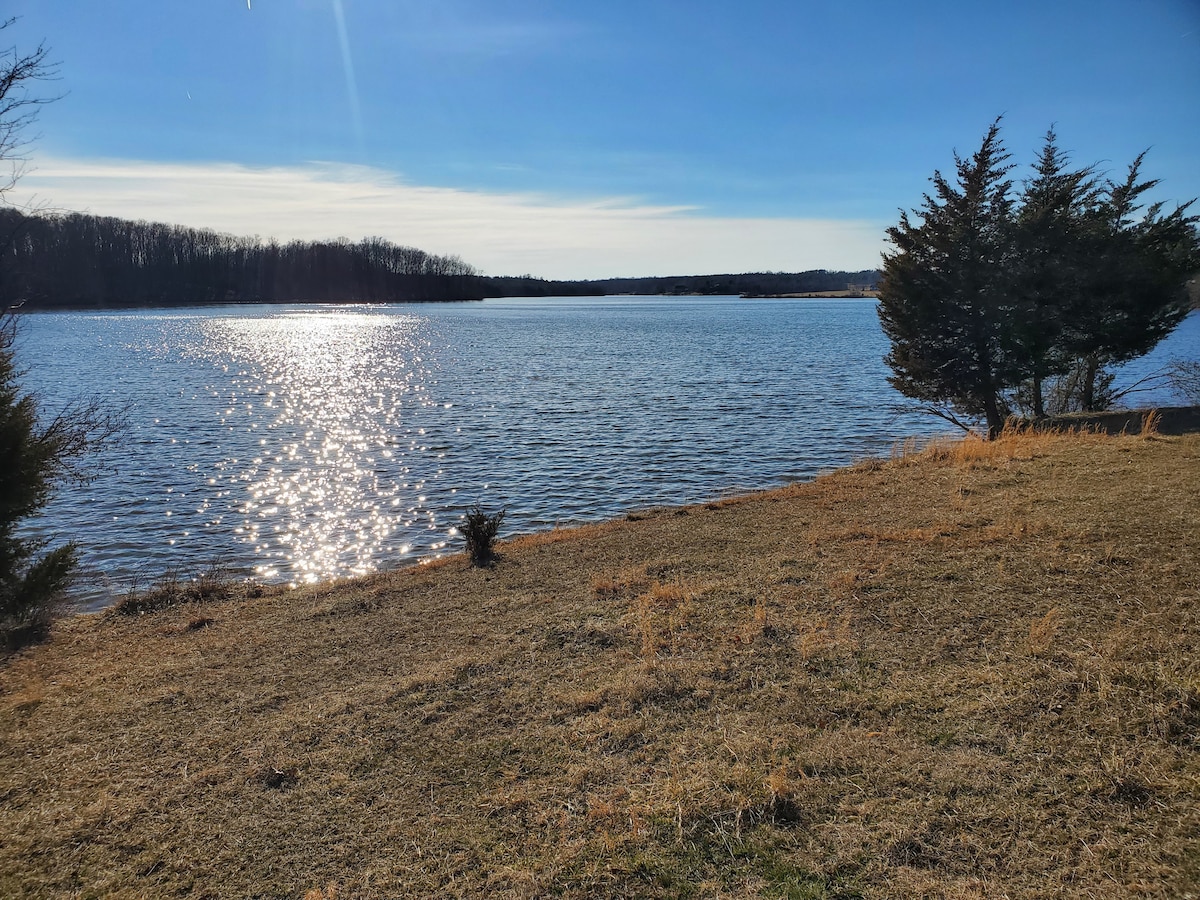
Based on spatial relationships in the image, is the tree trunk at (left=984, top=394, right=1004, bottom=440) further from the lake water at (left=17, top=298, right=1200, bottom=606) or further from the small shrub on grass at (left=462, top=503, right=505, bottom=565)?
the small shrub on grass at (left=462, top=503, right=505, bottom=565)

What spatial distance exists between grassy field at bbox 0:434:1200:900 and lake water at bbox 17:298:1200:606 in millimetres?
4233

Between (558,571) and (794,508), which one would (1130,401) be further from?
(558,571)

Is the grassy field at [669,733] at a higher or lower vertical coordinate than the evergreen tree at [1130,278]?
lower

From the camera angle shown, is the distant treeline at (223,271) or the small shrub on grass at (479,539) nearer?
the small shrub on grass at (479,539)

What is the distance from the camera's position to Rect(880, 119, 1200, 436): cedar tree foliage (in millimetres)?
17797

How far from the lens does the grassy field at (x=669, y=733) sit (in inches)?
153

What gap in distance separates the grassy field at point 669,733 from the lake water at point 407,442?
13.9 ft

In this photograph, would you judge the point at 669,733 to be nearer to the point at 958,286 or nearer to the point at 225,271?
the point at 958,286

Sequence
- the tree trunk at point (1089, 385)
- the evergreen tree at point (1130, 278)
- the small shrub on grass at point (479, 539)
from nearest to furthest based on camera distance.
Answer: the small shrub on grass at point (479, 539), the evergreen tree at point (1130, 278), the tree trunk at point (1089, 385)

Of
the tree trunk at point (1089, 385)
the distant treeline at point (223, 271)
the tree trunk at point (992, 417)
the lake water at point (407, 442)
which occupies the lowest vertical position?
the lake water at point (407, 442)

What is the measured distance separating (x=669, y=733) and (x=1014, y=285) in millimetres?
17384

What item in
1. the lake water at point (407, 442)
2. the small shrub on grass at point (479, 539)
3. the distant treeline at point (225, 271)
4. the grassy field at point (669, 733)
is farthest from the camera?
the distant treeline at point (225, 271)

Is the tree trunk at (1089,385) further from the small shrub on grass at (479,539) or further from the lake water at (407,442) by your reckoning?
the small shrub on grass at (479,539)

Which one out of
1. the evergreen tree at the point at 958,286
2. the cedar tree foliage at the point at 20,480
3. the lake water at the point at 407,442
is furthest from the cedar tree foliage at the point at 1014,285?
the cedar tree foliage at the point at 20,480
